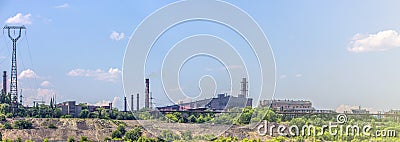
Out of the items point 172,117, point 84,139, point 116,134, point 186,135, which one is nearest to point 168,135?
point 186,135

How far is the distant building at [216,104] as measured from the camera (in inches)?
379

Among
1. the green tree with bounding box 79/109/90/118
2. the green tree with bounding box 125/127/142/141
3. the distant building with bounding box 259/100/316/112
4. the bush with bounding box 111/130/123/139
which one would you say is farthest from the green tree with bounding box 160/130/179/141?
the distant building with bounding box 259/100/316/112

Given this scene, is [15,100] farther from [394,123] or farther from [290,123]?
[394,123]

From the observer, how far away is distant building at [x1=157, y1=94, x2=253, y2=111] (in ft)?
31.6

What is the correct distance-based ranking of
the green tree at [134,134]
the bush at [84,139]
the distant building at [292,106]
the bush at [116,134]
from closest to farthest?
the green tree at [134,134] < the bush at [84,139] < the bush at [116,134] < the distant building at [292,106]

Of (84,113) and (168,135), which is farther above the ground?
(84,113)

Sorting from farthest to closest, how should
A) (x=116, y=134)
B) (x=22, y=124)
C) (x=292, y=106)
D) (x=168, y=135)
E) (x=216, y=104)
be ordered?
(x=292, y=106)
(x=216, y=104)
(x=116, y=134)
(x=22, y=124)
(x=168, y=135)

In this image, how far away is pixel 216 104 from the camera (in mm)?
11242


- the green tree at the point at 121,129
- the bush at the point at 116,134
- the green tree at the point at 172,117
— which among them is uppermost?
the green tree at the point at 172,117

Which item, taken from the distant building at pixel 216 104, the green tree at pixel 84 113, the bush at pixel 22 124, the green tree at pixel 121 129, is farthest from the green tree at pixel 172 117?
the bush at pixel 22 124

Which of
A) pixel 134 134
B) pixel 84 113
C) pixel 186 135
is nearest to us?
pixel 186 135

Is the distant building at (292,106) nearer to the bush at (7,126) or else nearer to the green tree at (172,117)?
the green tree at (172,117)

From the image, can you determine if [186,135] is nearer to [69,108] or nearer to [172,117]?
[172,117]

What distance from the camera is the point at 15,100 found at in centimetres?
1104
